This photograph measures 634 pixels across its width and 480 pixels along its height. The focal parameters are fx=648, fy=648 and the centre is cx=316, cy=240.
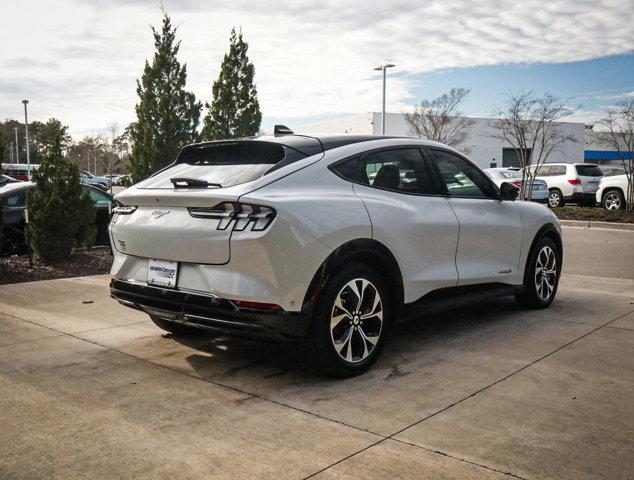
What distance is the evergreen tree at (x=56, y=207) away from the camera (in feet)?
30.2

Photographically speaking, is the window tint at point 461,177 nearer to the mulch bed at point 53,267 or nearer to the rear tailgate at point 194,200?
the rear tailgate at point 194,200

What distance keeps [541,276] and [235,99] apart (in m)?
10.1

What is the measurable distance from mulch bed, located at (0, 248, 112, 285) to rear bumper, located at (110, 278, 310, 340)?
4.82 metres

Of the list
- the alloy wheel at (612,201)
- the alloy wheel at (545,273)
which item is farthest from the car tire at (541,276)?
the alloy wheel at (612,201)

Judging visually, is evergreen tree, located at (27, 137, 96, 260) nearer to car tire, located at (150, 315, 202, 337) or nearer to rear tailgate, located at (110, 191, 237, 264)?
car tire, located at (150, 315, 202, 337)

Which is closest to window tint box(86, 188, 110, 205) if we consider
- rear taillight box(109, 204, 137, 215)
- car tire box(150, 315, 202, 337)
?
car tire box(150, 315, 202, 337)

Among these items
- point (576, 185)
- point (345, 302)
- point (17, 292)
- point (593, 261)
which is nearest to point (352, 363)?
point (345, 302)

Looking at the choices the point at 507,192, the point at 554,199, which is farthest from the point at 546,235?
the point at 554,199

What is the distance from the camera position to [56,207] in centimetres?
927

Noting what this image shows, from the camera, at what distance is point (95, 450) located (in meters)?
3.20

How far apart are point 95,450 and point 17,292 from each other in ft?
15.9

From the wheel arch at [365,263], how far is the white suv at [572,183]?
67.6ft

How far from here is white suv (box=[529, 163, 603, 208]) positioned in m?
23.6

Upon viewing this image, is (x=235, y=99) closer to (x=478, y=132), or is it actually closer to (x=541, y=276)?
(x=541, y=276)
